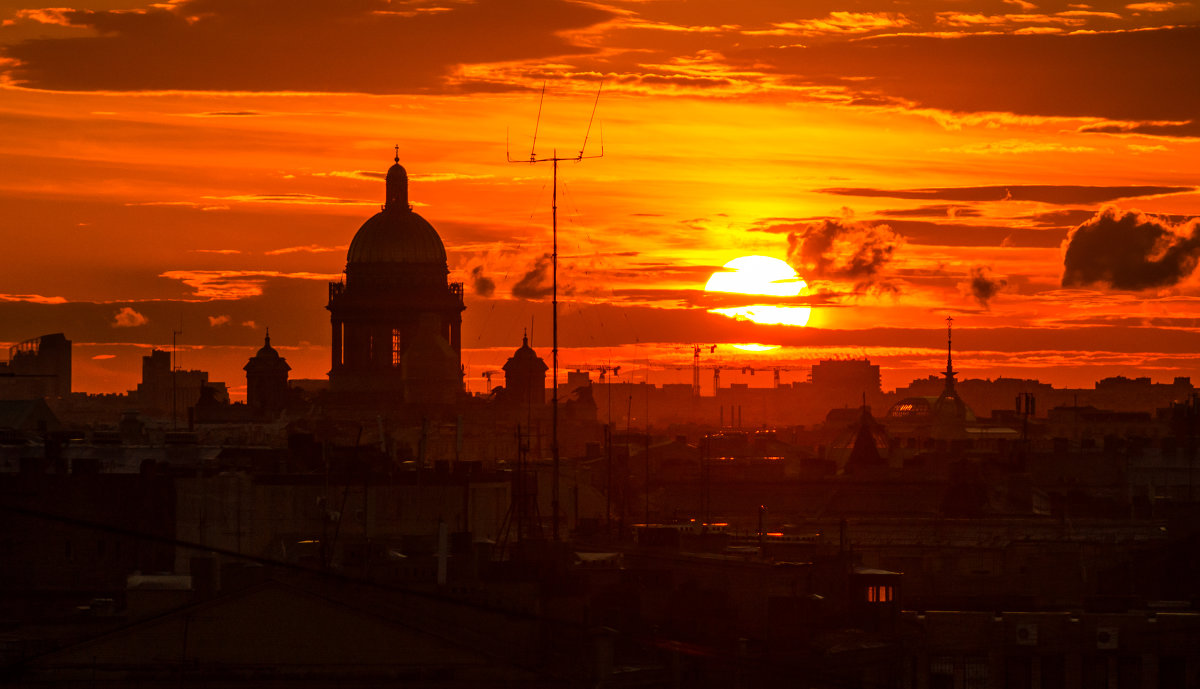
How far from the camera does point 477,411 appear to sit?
Result: 162 metres

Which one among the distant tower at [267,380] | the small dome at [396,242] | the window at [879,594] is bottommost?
the window at [879,594]

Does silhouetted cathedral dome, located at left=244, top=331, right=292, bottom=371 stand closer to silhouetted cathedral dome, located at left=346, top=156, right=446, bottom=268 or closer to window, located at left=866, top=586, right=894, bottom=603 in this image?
silhouetted cathedral dome, located at left=346, top=156, right=446, bottom=268

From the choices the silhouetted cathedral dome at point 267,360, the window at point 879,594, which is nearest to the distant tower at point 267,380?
the silhouetted cathedral dome at point 267,360

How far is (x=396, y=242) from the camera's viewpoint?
568 ft

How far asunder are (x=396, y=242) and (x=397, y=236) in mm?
612

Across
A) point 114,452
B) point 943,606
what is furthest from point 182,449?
point 943,606

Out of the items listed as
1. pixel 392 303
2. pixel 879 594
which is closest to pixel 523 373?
pixel 392 303

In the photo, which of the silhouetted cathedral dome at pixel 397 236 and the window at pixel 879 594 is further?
the silhouetted cathedral dome at pixel 397 236

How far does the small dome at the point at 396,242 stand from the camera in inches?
6806

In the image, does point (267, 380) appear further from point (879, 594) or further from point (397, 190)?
point (879, 594)

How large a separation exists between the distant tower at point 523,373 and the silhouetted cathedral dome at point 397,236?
675 centimetres

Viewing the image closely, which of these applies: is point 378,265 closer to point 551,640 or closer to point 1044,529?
point 1044,529

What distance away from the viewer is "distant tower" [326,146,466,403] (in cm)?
17000

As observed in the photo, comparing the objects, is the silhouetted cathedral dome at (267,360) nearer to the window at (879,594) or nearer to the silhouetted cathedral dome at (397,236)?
the silhouetted cathedral dome at (397,236)
